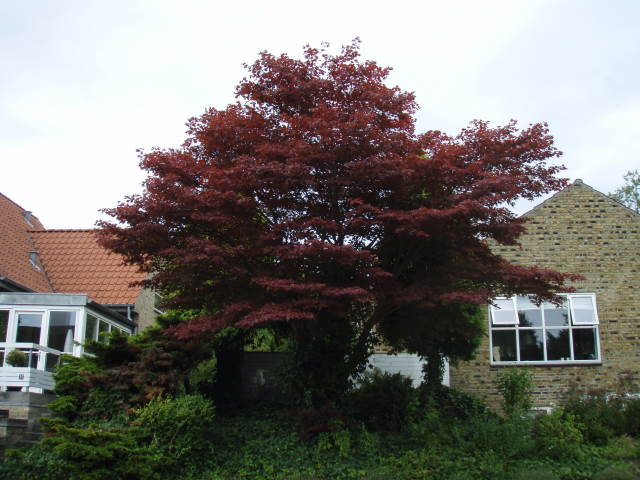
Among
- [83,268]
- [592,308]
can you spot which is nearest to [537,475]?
[592,308]

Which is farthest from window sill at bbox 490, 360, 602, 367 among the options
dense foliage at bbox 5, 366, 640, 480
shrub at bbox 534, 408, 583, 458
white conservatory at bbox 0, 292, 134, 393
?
white conservatory at bbox 0, 292, 134, 393

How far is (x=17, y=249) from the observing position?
20516 mm

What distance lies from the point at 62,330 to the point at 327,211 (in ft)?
27.0

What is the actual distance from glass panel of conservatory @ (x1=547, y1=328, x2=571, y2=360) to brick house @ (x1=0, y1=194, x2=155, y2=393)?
34.4 ft

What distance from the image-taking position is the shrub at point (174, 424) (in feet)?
37.4

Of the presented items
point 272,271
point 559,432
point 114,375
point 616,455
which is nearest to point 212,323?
point 272,271

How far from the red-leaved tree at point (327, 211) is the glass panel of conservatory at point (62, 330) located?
5.04 m

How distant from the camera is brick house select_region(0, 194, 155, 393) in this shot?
15.2 m

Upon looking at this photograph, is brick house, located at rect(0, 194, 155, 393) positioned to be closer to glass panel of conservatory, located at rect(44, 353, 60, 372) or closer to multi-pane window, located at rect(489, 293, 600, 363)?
glass panel of conservatory, located at rect(44, 353, 60, 372)

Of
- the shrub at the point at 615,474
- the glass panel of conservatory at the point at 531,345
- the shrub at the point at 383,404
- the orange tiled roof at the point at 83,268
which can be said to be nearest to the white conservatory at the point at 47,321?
the orange tiled roof at the point at 83,268

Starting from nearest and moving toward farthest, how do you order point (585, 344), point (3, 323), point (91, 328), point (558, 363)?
point (3, 323) → point (91, 328) → point (558, 363) → point (585, 344)

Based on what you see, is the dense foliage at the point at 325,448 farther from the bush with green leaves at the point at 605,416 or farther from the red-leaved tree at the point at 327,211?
the red-leaved tree at the point at 327,211

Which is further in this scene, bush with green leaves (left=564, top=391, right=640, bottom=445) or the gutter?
the gutter

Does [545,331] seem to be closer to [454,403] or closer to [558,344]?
[558,344]
